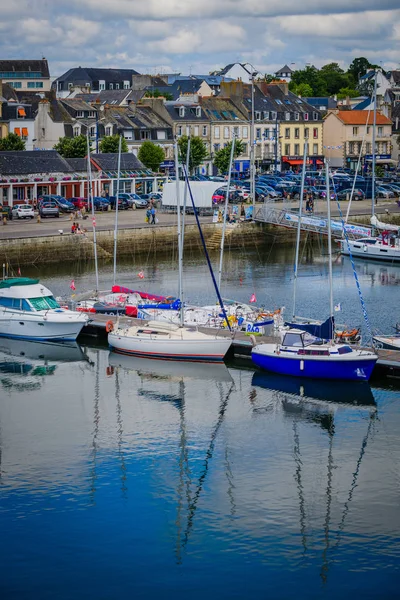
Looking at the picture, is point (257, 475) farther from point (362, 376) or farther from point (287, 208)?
point (287, 208)

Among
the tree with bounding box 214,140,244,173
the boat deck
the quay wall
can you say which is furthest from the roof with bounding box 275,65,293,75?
the boat deck

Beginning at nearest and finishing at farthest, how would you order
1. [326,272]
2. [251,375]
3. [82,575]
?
[82,575]
[251,375]
[326,272]

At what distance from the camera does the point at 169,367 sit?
131 feet

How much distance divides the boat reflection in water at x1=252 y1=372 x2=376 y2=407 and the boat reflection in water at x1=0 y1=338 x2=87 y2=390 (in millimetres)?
8282

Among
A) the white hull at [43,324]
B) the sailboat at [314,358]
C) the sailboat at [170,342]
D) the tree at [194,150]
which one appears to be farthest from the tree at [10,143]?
the sailboat at [314,358]

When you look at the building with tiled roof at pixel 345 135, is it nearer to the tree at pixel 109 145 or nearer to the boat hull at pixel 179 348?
the tree at pixel 109 145

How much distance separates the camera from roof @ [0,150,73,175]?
73062 mm

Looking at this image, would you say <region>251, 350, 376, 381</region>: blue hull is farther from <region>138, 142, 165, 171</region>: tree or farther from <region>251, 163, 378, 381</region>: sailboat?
<region>138, 142, 165, 171</region>: tree

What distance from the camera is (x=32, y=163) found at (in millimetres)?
74750

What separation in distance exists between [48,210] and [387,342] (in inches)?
1415

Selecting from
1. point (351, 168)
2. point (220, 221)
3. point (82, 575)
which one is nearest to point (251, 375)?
point (82, 575)

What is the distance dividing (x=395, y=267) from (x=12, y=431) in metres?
34.9

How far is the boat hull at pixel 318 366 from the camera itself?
1438 inches

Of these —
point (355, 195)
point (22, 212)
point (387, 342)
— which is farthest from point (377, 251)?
point (387, 342)
